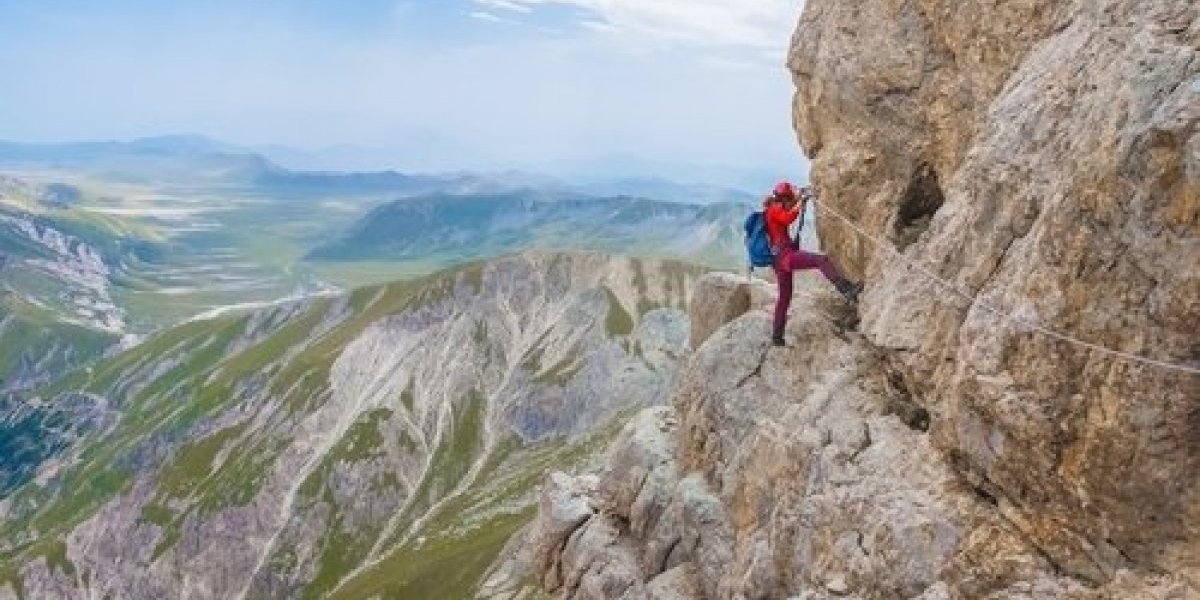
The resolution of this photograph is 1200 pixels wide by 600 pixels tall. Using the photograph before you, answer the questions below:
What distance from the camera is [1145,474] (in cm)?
1956

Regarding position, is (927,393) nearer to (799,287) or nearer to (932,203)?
(932,203)

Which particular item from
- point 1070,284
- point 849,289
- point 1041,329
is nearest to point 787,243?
point 849,289

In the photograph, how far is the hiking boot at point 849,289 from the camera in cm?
3284

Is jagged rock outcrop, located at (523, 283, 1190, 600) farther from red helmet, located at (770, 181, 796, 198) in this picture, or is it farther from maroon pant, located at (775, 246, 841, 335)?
red helmet, located at (770, 181, 796, 198)

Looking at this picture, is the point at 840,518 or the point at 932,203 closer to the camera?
the point at 840,518

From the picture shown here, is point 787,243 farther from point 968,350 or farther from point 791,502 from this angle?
point 968,350

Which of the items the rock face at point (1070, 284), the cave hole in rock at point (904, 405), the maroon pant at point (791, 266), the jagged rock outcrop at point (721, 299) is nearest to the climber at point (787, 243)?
the maroon pant at point (791, 266)

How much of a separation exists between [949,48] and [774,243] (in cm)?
770

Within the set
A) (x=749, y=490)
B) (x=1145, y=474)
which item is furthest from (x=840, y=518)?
(x=1145, y=474)

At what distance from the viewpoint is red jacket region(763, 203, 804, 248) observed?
31.5 meters

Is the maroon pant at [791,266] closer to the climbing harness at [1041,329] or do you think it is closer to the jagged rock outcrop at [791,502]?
the jagged rock outcrop at [791,502]

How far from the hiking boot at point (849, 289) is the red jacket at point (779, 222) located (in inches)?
94.6

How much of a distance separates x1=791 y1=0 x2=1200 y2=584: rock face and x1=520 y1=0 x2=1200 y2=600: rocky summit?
2.2 inches

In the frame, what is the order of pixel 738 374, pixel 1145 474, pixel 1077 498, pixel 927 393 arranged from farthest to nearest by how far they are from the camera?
pixel 738 374 < pixel 927 393 < pixel 1077 498 < pixel 1145 474
